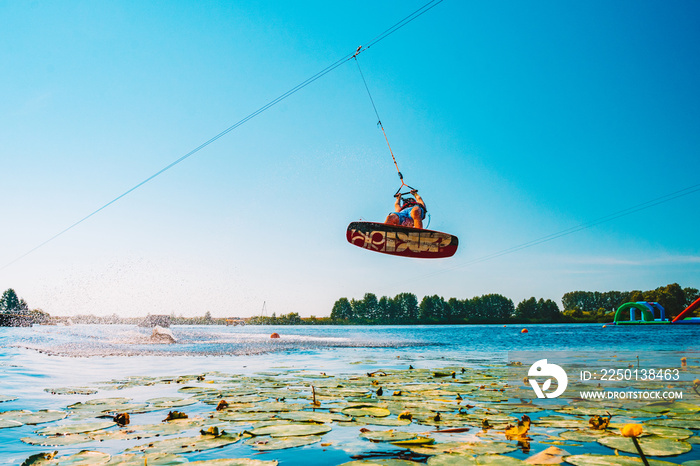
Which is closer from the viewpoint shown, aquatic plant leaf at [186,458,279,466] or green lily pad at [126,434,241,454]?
aquatic plant leaf at [186,458,279,466]

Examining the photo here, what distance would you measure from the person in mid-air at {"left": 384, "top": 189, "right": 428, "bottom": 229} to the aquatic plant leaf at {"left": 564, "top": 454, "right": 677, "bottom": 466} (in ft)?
32.0

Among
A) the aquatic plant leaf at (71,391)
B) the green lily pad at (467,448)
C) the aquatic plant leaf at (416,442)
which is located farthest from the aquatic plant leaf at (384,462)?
the aquatic plant leaf at (71,391)

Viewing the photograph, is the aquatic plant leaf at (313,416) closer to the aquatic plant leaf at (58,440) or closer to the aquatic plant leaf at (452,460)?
the aquatic plant leaf at (452,460)

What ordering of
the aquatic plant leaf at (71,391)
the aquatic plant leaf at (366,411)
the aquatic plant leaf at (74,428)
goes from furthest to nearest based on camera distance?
the aquatic plant leaf at (71,391) → the aquatic plant leaf at (366,411) → the aquatic plant leaf at (74,428)

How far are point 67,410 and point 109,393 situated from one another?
1.79 m

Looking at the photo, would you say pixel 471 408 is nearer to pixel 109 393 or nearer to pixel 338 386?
pixel 338 386

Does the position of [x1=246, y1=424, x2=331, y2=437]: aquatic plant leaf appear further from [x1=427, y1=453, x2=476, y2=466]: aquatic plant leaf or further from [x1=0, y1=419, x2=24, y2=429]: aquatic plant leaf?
[x1=0, y1=419, x2=24, y2=429]: aquatic plant leaf

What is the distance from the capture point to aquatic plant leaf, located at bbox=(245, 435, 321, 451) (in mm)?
3842

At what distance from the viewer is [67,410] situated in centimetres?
578

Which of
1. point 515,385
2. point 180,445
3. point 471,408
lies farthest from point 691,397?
point 180,445

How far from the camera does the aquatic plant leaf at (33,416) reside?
5.09m

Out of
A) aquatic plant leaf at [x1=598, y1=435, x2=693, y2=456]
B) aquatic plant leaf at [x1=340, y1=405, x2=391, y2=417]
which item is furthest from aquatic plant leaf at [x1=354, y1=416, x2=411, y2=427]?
aquatic plant leaf at [x1=598, y1=435, x2=693, y2=456]

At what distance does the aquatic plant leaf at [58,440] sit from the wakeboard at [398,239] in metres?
9.74

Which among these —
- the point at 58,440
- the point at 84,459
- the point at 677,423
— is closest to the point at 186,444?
the point at 84,459
